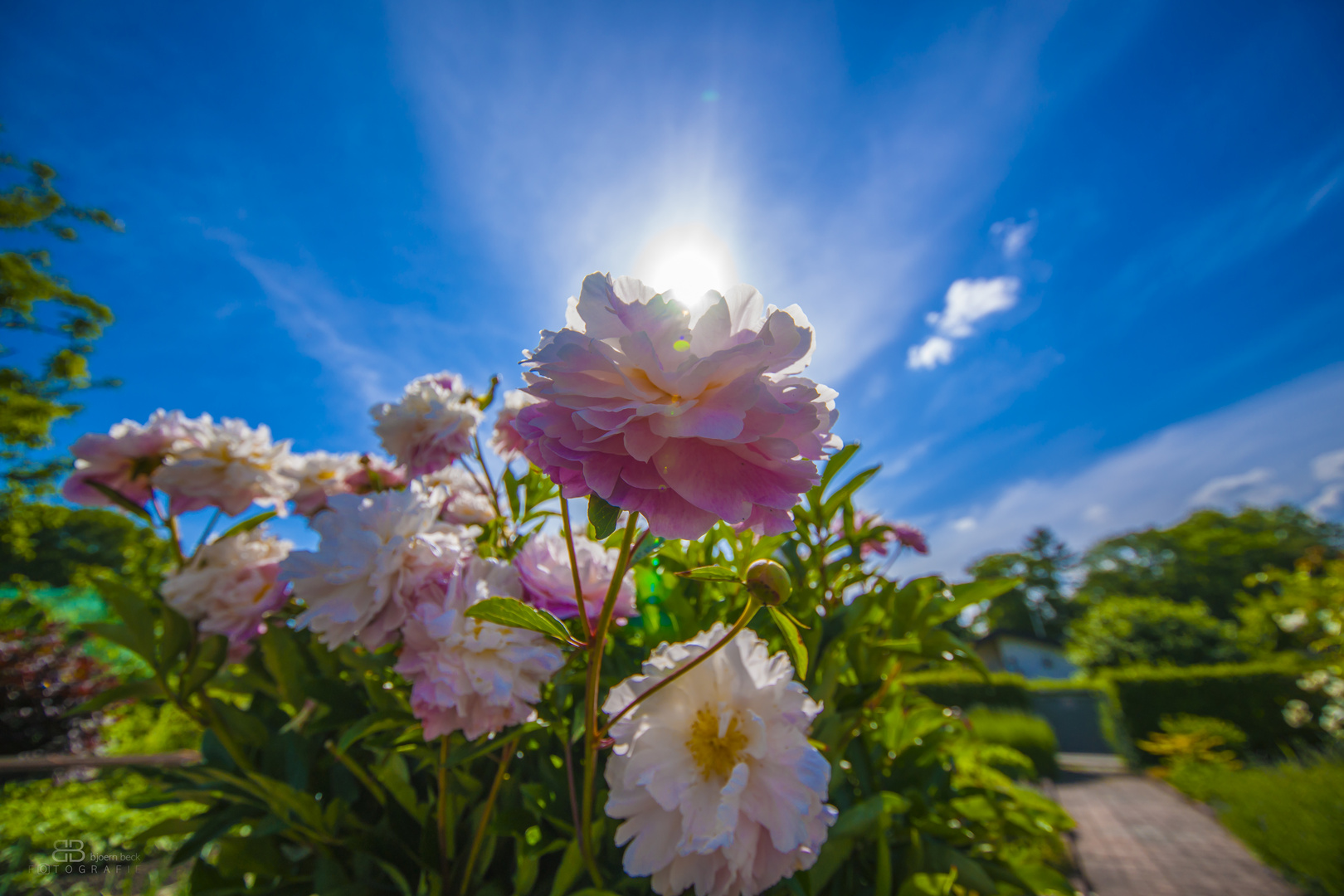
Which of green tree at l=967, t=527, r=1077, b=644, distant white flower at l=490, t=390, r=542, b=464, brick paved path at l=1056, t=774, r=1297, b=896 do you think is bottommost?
brick paved path at l=1056, t=774, r=1297, b=896

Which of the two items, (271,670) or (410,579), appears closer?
(410,579)

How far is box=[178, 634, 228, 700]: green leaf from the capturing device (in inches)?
33.3

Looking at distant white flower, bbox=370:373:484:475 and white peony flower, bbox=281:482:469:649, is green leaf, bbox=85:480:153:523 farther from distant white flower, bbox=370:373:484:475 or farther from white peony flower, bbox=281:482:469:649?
white peony flower, bbox=281:482:469:649

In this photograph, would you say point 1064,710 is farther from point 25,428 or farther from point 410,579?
point 25,428

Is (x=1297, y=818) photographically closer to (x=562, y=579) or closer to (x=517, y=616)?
(x=562, y=579)

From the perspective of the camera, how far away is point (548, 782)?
2.48 ft

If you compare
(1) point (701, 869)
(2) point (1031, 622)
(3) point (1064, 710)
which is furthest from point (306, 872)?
(2) point (1031, 622)

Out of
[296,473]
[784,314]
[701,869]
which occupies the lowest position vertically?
[701,869]

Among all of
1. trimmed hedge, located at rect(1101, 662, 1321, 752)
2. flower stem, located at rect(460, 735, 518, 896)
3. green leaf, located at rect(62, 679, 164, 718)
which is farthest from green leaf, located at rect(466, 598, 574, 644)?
trimmed hedge, located at rect(1101, 662, 1321, 752)

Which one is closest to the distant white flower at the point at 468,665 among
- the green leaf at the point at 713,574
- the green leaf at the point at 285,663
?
the green leaf at the point at 713,574

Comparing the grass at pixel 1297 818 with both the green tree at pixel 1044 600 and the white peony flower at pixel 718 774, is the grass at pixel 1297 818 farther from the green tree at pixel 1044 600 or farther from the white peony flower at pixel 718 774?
the green tree at pixel 1044 600

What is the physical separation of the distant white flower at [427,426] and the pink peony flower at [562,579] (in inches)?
12.4

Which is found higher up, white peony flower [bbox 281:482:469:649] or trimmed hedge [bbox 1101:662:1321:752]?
trimmed hedge [bbox 1101:662:1321:752]

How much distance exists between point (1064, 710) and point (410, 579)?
61.7 feet
